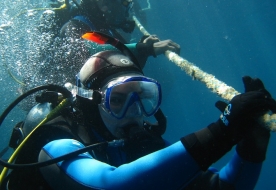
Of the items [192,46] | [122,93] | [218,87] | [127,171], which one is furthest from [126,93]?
[192,46]

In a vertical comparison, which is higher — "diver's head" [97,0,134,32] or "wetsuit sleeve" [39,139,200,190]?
"diver's head" [97,0,134,32]

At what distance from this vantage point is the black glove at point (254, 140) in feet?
4.24

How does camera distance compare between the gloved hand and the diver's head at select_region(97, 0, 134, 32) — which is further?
the diver's head at select_region(97, 0, 134, 32)

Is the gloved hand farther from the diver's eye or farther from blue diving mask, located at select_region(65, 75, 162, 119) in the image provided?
the diver's eye

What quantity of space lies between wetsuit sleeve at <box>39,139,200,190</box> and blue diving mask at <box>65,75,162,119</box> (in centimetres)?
70

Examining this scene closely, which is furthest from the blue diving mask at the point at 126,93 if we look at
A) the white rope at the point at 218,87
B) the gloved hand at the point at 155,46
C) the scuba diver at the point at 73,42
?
the gloved hand at the point at 155,46

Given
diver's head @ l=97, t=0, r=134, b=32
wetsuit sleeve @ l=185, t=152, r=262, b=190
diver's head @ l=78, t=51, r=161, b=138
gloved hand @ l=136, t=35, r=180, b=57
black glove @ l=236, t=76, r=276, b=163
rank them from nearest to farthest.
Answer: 1. black glove @ l=236, t=76, r=276, b=163
2. wetsuit sleeve @ l=185, t=152, r=262, b=190
3. diver's head @ l=78, t=51, r=161, b=138
4. gloved hand @ l=136, t=35, r=180, b=57
5. diver's head @ l=97, t=0, r=134, b=32

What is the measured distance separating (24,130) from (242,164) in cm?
213

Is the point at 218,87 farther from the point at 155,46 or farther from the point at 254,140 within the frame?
the point at 155,46

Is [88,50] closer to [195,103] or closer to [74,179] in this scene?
[74,179]

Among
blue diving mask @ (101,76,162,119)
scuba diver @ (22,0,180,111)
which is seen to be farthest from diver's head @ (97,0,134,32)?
blue diving mask @ (101,76,162,119)

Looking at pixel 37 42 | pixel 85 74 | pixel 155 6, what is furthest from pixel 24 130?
pixel 155 6

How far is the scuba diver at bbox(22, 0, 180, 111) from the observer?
4.11 metres

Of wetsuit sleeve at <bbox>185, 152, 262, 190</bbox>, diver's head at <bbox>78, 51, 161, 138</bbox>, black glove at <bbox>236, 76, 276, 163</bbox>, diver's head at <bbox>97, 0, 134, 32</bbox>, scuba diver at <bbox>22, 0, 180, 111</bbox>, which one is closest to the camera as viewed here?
black glove at <bbox>236, 76, 276, 163</bbox>
